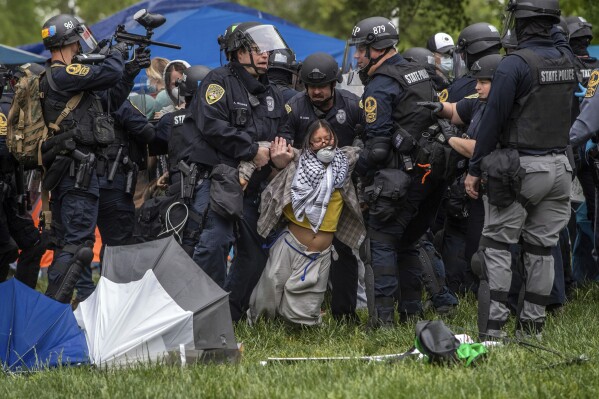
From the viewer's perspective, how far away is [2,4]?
30484 mm

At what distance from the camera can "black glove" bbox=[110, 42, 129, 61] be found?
27.6 feet

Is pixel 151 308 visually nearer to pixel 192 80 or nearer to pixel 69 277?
pixel 69 277

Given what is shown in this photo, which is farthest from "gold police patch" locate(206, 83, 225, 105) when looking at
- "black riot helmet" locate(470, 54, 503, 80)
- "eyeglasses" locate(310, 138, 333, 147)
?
"black riot helmet" locate(470, 54, 503, 80)

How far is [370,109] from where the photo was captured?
26.2 ft

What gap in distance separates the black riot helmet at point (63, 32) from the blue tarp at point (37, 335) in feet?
8.65

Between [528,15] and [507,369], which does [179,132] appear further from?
[507,369]

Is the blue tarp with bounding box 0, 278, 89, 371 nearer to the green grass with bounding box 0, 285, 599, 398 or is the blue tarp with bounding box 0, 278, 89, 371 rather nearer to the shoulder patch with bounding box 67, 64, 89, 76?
the green grass with bounding box 0, 285, 599, 398

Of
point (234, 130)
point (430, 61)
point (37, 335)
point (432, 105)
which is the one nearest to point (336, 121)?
point (234, 130)

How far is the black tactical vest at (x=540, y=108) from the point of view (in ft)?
23.0

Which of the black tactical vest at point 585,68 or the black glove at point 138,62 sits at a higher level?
the black glove at point 138,62

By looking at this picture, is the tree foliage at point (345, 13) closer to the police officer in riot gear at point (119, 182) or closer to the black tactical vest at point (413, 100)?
the black tactical vest at point (413, 100)

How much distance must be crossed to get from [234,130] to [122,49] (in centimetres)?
119

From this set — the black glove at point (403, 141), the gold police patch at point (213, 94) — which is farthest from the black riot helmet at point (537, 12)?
the gold police patch at point (213, 94)

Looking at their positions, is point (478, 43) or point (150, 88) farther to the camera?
point (150, 88)
